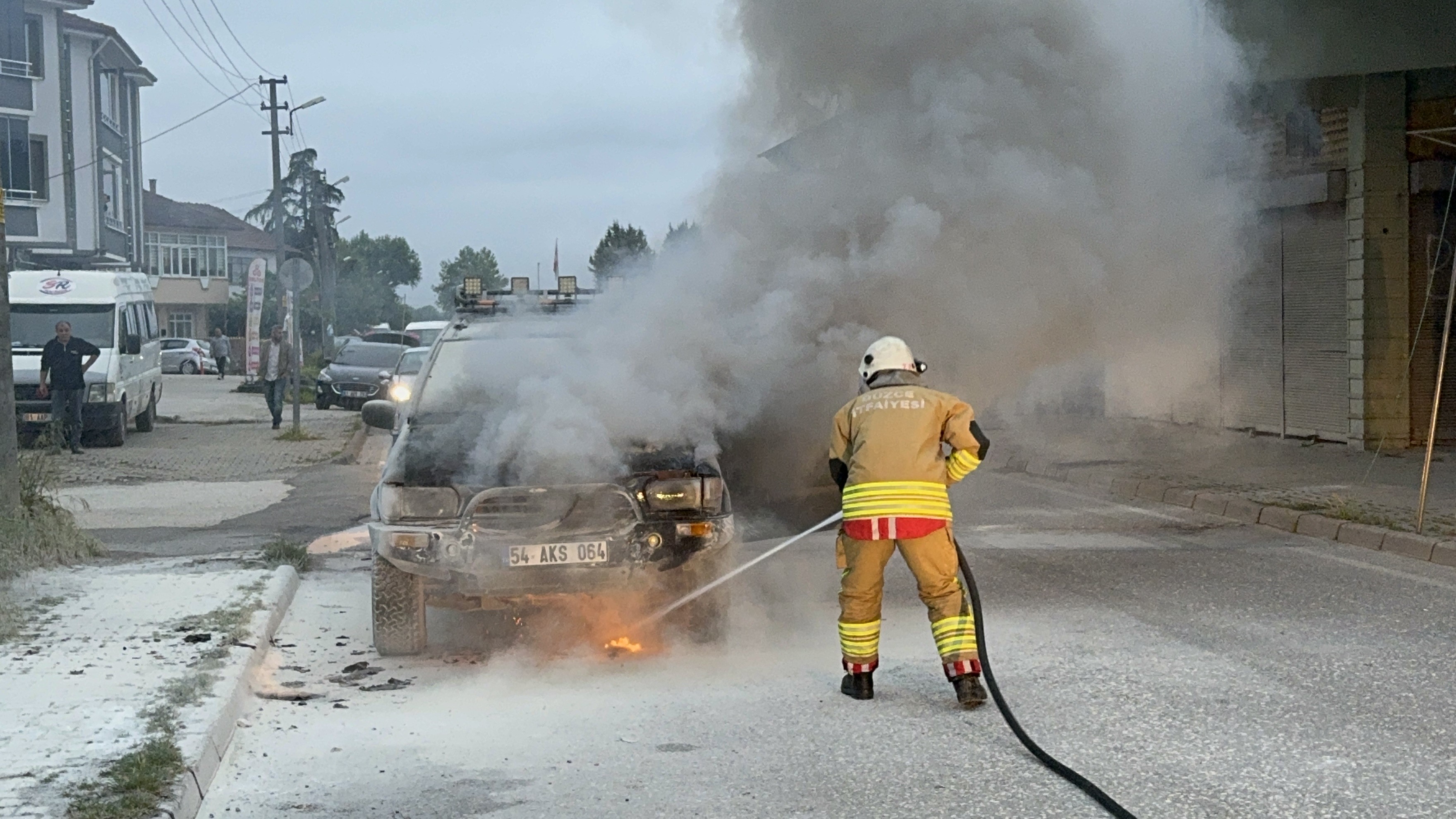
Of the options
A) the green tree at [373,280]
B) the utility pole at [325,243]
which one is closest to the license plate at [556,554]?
the utility pole at [325,243]

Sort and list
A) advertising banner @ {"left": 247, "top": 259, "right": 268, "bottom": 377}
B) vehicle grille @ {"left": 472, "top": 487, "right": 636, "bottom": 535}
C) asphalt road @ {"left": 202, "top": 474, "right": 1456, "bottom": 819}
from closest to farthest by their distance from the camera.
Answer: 1. asphalt road @ {"left": 202, "top": 474, "right": 1456, "bottom": 819}
2. vehicle grille @ {"left": 472, "top": 487, "right": 636, "bottom": 535}
3. advertising banner @ {"left": 247, "top": 259, "right": 268, "bottom": 377}

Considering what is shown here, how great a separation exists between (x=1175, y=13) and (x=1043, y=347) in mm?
2569

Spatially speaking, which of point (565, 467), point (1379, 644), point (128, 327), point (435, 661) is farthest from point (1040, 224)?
point (128, 327)

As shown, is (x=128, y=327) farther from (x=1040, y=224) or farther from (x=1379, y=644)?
(x=1379, y=644)

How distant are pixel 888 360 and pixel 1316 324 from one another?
1232 cm

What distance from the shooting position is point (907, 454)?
6.14m

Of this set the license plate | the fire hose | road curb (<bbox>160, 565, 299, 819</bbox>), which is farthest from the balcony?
the license plate

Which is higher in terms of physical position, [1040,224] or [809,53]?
[809,53]

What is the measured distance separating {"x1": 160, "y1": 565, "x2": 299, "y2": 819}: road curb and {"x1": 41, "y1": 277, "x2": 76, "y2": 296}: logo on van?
46.2 feet

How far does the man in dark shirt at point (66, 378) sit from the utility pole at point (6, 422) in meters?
10.4

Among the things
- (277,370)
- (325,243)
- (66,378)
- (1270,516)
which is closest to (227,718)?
(1270,516)

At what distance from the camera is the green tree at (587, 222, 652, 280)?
9.01 m

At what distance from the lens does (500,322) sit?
9.05 meters

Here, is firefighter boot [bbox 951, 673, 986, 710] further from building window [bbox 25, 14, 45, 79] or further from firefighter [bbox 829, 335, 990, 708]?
building window [bbox 25, 14, 45, 79]
